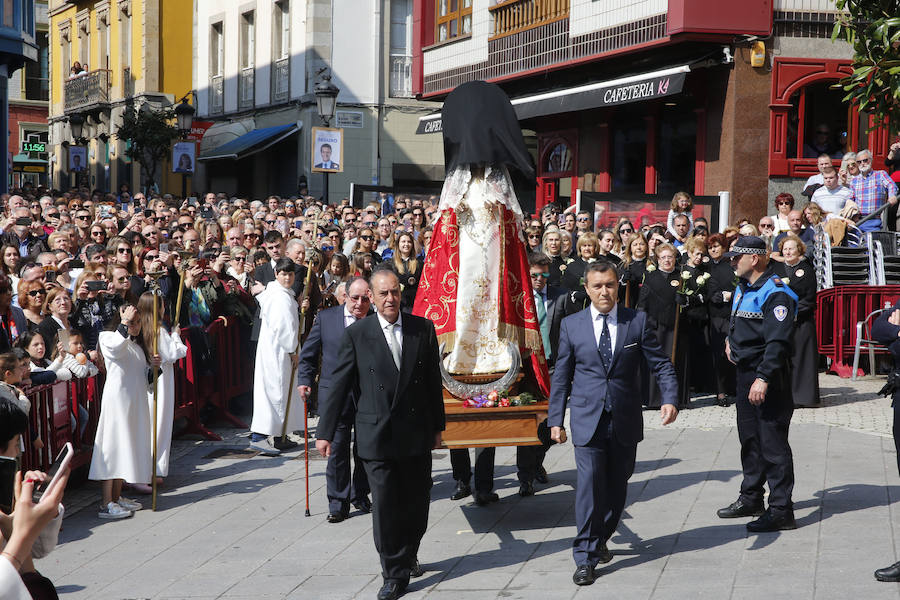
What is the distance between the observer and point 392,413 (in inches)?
266

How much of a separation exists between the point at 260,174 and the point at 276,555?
1173 inches

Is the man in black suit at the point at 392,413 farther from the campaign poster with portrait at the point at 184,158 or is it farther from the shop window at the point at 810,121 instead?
the campaign poster with portrait at the point at 184,158

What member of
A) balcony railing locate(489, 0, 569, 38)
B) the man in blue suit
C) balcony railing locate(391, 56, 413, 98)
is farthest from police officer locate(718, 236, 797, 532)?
balcony railing locate(391, 56, 413, 98)

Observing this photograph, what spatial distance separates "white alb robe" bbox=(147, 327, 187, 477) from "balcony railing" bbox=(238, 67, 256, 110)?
2753cm

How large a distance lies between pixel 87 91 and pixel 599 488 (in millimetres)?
44664

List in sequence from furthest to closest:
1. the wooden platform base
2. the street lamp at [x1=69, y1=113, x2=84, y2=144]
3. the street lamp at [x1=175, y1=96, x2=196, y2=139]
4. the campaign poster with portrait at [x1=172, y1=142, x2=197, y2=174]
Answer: the street lamp at [x1=69, y1=113, x2=84, y2=144] → the campaign poster with portrait at [x1=172, y1=142, x2=197, y2=174] → the street lamp at [x1=175, y1=96, x2=196, y2=139] → the wooden platform base

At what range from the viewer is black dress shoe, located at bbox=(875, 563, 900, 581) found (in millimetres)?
6422

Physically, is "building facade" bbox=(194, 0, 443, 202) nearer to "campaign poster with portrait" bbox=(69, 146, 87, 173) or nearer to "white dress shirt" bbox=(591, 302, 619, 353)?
"campaign poster with portrait" bbox=(69, 146, 87, 173)

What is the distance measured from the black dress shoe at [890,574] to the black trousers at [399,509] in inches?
99.3

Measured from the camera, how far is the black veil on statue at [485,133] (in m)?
8.14

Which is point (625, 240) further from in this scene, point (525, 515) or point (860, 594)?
point (860, 594)

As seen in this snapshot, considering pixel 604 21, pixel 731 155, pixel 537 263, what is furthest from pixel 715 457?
pixel 604 21


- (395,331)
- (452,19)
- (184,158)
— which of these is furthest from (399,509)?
(184,158)

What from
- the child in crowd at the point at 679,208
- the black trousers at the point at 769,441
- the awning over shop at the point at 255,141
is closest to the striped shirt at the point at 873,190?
the child in crowd at the point at 679,208
